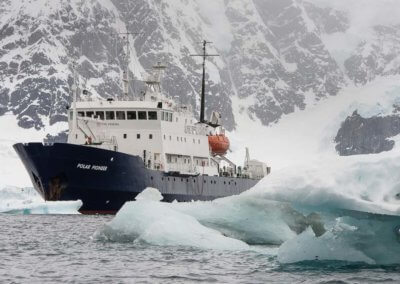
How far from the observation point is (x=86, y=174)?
57875mm

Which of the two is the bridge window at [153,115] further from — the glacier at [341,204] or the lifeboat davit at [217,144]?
the glacier at [341,204]

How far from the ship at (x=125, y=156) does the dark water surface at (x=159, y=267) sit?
29.4m

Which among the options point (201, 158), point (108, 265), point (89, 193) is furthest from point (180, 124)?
point (108, 265)

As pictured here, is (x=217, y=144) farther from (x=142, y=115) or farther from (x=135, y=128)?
(x=142, y=115)

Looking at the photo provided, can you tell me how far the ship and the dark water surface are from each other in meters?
29.4

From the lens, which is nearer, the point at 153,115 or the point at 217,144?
the point at 153,115

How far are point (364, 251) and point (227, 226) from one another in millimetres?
6605

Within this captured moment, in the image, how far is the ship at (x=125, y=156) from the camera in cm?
5722

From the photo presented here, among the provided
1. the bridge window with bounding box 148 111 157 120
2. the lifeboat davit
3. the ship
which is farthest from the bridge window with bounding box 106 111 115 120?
the lifeboat davit

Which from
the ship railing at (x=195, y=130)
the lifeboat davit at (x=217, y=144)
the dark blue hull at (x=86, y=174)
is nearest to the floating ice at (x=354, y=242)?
the dark blue hull at (x=86, y=174)

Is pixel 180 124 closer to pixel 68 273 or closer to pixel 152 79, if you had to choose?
pixel 152 79

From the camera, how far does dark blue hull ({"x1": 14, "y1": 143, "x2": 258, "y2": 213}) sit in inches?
2226

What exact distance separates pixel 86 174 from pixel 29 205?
4.84m

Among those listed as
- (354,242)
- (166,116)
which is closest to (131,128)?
(166,116)
